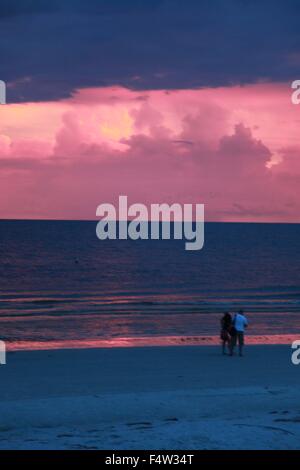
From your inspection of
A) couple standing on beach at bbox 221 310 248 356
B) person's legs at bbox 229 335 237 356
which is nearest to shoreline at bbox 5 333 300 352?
person's legs at bbox 229 335 237 356

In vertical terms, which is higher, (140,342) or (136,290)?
(136,290)

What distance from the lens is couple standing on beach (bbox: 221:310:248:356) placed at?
22031 mm

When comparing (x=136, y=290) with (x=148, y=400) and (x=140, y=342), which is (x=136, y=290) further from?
(x=148, y=400)

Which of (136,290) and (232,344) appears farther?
(136,290)

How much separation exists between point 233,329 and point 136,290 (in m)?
40.5

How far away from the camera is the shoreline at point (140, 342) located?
26.8m

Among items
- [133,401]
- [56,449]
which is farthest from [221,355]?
[56,449]

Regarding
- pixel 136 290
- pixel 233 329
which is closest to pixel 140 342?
pixel 233 329

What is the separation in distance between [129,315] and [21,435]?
28.5m

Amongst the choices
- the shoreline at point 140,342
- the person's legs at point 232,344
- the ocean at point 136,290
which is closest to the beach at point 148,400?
the person's legs at point 232,344

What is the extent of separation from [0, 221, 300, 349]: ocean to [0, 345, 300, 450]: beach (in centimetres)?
634

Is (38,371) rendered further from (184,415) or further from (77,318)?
(77,318)

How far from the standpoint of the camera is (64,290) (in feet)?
202

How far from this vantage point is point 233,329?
72.9 ft
